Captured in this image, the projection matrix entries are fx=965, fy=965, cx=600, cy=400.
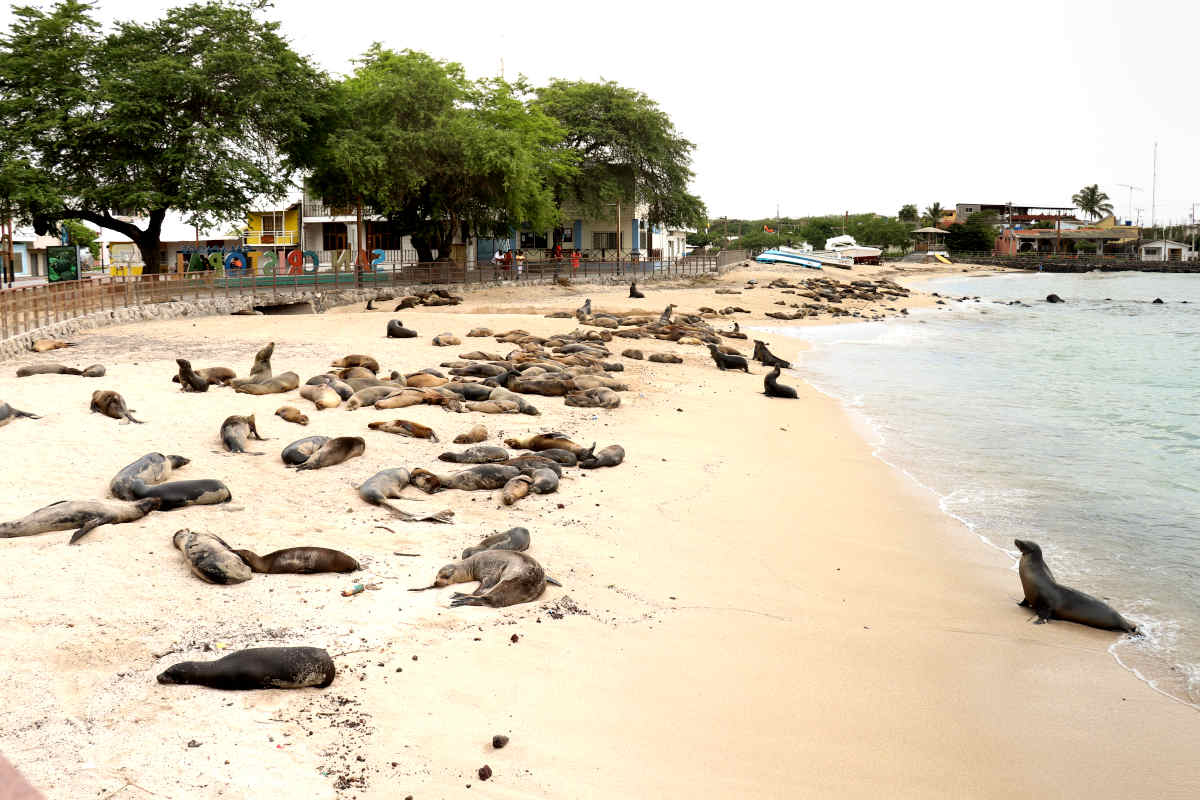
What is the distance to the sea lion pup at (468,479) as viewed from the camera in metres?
9.71

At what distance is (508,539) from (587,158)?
52.8 meters

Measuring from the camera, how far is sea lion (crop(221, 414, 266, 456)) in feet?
35.2

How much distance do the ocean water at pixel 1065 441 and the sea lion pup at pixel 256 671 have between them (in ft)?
18.3

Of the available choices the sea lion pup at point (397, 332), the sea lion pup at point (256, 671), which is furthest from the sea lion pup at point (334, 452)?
the sea lion pup at point (397, 332)

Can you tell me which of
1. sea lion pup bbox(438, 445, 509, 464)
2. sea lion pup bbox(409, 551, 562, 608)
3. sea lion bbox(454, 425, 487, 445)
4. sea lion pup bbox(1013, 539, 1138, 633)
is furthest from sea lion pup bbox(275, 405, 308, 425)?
sea lion pup bbox(1013, 539, 1138, 633)

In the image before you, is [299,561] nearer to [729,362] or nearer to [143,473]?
[143,473]

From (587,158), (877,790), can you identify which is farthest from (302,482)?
(587,158)

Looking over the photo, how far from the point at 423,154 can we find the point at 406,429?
27.7 metres

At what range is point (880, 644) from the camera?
23.1 ft

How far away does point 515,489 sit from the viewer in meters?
9.61

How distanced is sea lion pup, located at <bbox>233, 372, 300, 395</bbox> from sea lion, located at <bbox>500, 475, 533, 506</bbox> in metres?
5.94

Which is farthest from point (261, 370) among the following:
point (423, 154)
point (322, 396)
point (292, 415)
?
point (423, 154)

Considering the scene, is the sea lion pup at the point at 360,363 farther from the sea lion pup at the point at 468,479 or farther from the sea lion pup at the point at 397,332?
the sea lion pup at the point at 468,479

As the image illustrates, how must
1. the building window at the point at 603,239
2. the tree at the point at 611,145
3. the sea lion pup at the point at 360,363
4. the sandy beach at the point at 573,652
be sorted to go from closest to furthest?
the sandy beach at the point at 573,652 → the sea lion pup at the point at 360,363 → the tree at the point at 611,145 → the building window at the point at 603,239
